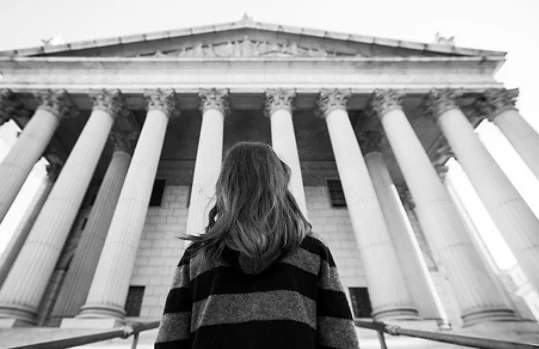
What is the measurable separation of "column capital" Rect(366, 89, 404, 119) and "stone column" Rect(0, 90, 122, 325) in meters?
14.5

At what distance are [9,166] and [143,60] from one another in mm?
8580

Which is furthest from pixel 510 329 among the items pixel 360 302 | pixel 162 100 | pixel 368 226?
pixel 162 100

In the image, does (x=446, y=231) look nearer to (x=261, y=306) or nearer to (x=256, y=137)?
(x=261, y=306)

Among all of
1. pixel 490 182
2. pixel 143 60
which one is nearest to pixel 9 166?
pixel 143 60

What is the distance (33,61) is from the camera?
16.4 m

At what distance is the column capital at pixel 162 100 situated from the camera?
52.4ft

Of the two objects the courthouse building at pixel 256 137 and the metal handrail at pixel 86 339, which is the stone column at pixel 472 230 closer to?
the courthouse building at pixel 256 137

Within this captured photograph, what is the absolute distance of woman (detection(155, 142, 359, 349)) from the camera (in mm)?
1724

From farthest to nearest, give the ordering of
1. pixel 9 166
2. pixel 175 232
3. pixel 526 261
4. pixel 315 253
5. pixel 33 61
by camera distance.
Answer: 1. pixel 175 232
2. pixel 33 61
3. pixel 9 166
4. pixel 526 261
5. pixel 315 253

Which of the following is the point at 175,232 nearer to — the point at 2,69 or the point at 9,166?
the point at 9,166

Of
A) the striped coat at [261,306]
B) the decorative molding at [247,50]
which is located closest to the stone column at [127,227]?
the decorative molding at [247,50]

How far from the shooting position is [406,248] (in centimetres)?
1705

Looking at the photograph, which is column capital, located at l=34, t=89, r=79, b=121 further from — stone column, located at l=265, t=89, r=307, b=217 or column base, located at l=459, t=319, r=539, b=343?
column base, located at l=459, t=319, r=539, b=343

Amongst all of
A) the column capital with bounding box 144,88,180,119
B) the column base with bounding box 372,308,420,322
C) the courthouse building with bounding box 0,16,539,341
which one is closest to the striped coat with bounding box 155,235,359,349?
the column base with bounding box 372,308,420,322
